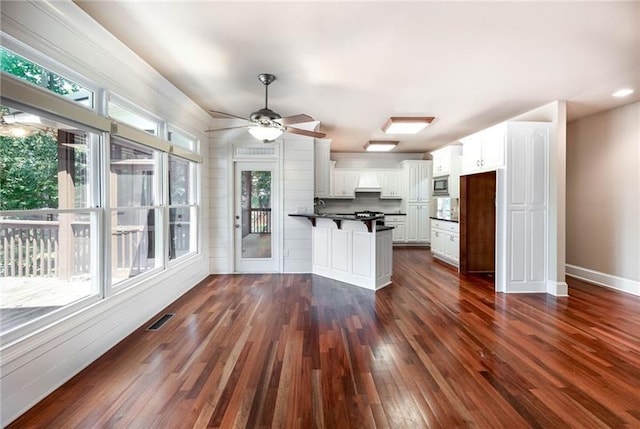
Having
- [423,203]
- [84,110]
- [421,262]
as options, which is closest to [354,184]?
[423,203]

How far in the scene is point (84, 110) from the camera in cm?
226

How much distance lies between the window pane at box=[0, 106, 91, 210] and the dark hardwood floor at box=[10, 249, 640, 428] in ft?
4.50

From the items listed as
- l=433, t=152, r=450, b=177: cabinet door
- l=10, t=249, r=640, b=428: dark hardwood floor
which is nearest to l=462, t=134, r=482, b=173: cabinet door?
l=433, t=152, r=450, b=177: cabinet door

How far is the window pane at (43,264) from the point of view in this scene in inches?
74.5

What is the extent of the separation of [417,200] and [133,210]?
6.89 meters

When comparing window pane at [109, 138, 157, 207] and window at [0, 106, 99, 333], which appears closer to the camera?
window at [0, 106, 99, 333]

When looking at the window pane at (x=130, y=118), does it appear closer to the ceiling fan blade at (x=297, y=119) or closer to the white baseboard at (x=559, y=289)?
the ceiling fan blade at (x=297, y=119)

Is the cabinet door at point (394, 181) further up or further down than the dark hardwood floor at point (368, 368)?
further up

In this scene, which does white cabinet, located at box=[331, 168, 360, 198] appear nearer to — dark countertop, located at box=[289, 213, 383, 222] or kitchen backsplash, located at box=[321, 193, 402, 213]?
kitchen backsplash, located at box=[321, 193, 402, 213]

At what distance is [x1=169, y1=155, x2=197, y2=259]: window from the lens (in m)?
4.05

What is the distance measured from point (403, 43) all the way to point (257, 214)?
3.69m

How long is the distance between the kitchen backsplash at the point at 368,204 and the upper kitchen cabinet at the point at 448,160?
1796mm

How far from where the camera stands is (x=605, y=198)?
454cm

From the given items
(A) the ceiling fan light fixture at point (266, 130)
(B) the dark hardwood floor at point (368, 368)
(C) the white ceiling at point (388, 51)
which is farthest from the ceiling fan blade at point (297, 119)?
(B) the dark hardwood floor at point (368, 368)
